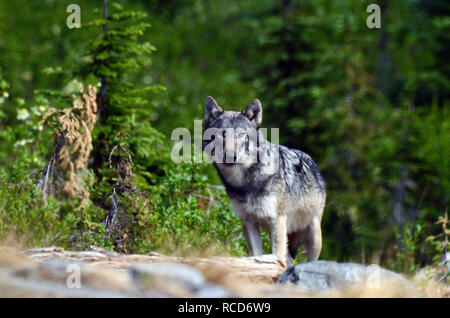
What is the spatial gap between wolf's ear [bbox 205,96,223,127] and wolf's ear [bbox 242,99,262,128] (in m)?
0.33

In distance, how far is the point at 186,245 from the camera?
647cm

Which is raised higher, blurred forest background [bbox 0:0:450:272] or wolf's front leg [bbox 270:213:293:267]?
blurred forest background [bbox 0:0:450:272]

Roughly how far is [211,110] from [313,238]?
2351 mm

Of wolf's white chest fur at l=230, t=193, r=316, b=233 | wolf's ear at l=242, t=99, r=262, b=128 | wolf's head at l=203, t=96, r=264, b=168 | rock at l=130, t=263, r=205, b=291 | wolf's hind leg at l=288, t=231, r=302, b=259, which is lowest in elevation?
wolf's hind leg at l=288, t=231, r=302, b=259

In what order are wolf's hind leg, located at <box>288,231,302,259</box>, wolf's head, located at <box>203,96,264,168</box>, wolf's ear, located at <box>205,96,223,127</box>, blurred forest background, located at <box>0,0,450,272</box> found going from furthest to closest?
wolf's hind leg, located at <box>288,231,302,259</box> → blurred forest background, located at <box>0,0,450,272</box> → wolf's ear, located at <box>205,96,223,127</box> → wolf's head, located at <box>203,96,264,168</box>

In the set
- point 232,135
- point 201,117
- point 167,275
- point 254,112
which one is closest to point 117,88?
point 201,117

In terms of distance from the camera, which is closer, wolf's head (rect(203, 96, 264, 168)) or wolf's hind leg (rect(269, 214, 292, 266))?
wolf's head (rect(203, 96, 264, 168))

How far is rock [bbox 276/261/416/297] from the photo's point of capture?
16.5ft

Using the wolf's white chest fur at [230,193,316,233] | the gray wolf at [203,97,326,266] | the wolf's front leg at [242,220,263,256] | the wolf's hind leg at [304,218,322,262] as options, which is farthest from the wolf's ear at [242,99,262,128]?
the wolf's hind leg at [304,218,322,262]

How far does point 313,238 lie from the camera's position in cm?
774

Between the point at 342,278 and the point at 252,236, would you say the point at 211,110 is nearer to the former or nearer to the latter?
the point at 252,236

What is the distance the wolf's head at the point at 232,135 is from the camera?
660 cm

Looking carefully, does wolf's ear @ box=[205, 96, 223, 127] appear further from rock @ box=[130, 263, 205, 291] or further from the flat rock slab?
rock @ box=[130, 263, 205, 291]
